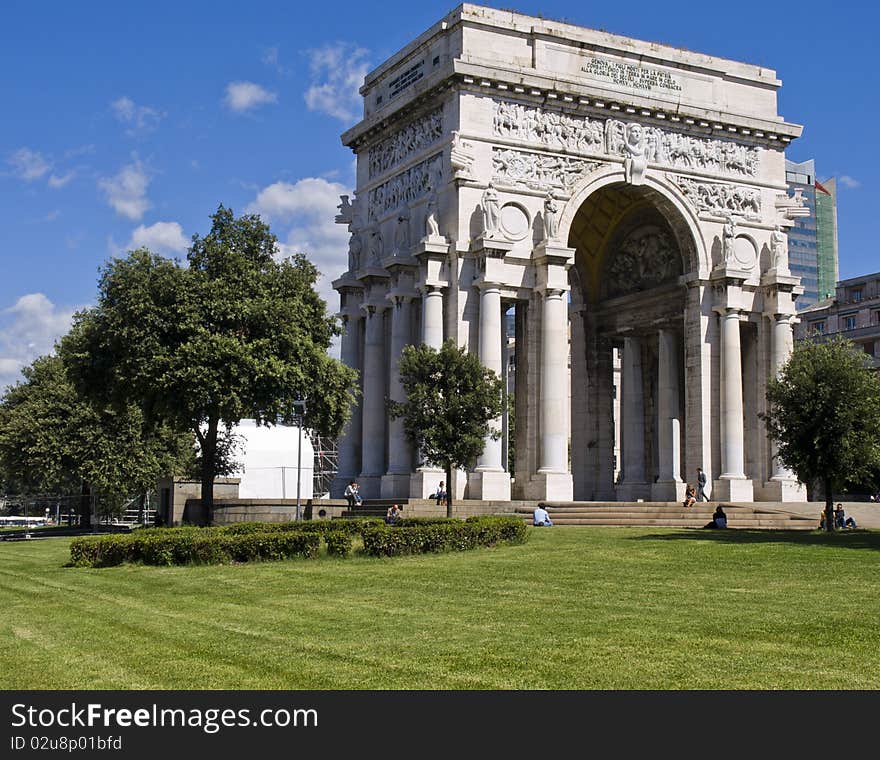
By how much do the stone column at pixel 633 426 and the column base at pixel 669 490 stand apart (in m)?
4.65

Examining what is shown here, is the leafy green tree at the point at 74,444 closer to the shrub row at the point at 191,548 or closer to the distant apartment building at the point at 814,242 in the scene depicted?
the shrub row at the point at 191,548

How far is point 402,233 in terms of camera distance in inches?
2085

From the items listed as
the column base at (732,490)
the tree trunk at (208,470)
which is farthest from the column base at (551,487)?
the tree trunk at (208,470)

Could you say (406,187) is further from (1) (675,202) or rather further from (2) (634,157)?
(1) (675,202)

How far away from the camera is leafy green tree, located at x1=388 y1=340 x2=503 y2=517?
128 ft

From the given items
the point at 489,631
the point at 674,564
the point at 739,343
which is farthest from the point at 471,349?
the point at 489,631

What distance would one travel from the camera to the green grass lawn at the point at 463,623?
41.6 feet

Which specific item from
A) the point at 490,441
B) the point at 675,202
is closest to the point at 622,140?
the point at 675,202

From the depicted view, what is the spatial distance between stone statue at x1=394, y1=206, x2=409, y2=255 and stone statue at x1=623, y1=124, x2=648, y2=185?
1046 cm

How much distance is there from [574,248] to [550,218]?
511 cm

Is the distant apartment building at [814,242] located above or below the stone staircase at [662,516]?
above
